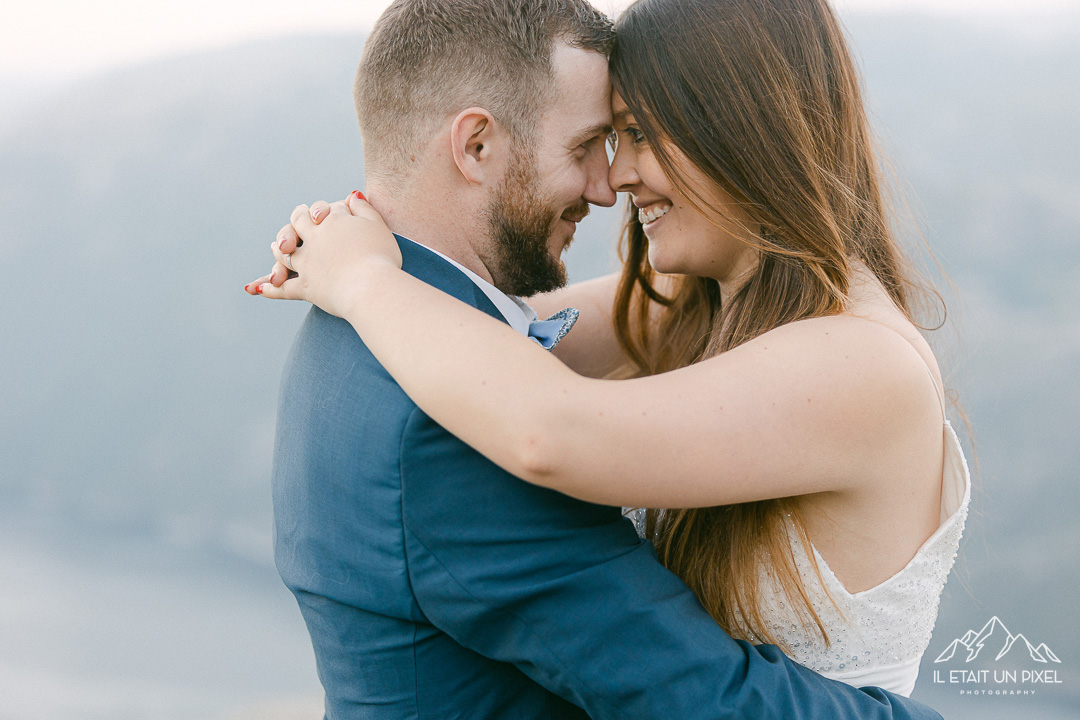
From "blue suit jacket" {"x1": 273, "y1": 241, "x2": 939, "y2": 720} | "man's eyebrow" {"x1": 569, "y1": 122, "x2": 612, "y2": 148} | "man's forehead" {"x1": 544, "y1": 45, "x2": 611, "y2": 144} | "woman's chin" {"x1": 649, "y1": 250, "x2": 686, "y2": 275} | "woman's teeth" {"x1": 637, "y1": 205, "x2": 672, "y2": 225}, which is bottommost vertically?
"blue suit jacket" {"x1": 273, "y1": 241, "x2": 939, "y2": 720}

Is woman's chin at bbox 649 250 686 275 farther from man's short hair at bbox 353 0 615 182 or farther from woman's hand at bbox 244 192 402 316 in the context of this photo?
woman's hand at bbox 244 192 402 316

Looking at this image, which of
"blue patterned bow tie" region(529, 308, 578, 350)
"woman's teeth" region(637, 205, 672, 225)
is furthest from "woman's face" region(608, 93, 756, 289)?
"blue patterned bow tie" region(529, 308, 578, 350)

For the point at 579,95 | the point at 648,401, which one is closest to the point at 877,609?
the point at 648,401

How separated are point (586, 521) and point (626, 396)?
0.65ft

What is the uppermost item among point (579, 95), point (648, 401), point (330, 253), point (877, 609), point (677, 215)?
point (579, 95)

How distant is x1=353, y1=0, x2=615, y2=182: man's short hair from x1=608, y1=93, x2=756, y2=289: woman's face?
0.17 metres

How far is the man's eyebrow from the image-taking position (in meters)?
1.41

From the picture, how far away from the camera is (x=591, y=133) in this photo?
4.71 feet

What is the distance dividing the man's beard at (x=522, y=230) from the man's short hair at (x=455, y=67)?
0.06 m

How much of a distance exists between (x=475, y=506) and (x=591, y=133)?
0.70 m

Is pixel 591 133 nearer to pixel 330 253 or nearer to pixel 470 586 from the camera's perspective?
pixel 330 253

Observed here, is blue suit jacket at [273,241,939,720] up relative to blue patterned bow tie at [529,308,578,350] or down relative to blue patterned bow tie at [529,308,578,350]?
down

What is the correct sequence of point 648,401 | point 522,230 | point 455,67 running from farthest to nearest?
point 522,230, point 455,67, point 648,401

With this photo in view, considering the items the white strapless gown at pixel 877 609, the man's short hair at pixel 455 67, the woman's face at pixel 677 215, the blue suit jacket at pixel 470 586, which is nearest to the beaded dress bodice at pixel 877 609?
the white strapless gown at pixel 877 609
